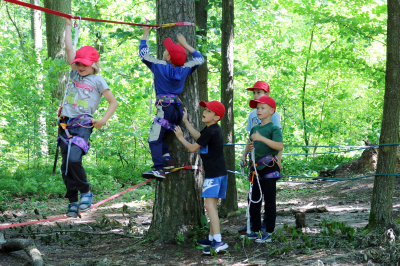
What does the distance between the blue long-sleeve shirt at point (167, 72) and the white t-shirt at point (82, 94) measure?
59cm

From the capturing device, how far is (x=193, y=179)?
14.8 ft

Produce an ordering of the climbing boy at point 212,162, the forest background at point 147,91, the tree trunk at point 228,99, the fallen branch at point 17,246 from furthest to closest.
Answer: the forest background at point 147,91 → the tree trunk at point 228,99 → the climbing boy at point 212,162 → the fallen branch at point 17,246

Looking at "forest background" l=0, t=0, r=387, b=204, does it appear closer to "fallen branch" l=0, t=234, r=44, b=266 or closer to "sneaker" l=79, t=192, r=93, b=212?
"sneaker" l=79, t=192, r=93, b=212

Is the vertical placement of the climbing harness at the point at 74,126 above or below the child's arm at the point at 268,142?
above

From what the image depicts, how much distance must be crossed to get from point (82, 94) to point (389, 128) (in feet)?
11.3

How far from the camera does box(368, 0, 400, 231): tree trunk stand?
407cm

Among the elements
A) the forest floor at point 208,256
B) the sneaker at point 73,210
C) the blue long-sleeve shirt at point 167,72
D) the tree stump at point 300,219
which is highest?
the blue long-sleeve shirt at point 167,72

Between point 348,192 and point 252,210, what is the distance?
4.68 m

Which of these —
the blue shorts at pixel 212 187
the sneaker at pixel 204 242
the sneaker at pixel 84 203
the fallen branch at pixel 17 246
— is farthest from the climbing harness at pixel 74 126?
the sneaker at pixel 204 242

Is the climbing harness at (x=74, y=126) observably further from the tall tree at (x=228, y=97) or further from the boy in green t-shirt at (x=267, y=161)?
the tall tree at (x=228, y=97)

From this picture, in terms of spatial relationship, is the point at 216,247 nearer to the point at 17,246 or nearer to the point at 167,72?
the point at 167,72

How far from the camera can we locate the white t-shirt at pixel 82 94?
3.87 m

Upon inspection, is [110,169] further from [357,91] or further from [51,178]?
[357,91]

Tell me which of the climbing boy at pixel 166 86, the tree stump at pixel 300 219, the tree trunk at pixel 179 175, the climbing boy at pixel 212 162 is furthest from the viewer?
the tree stump at pixel 300 219
